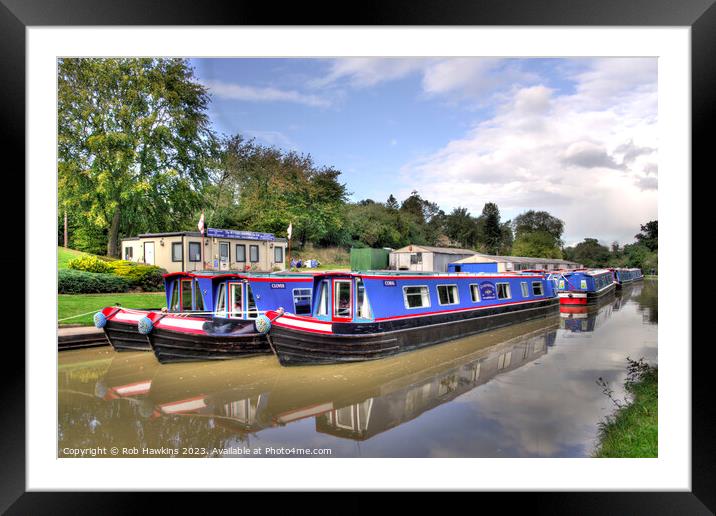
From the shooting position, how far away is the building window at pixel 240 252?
10.7 metres

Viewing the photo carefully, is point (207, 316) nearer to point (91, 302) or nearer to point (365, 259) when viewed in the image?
point (91, 302)

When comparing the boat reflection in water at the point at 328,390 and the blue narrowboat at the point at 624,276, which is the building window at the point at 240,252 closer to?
the boat reflection in water at the point at 328,390

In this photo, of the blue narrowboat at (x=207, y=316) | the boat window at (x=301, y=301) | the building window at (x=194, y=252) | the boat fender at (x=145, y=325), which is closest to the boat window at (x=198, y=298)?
the blue narrowboat at (x=207, y=316)

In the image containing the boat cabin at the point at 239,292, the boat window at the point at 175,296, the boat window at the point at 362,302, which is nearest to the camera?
the boat window at the point at 362,302

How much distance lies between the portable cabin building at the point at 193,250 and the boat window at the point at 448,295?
533cm

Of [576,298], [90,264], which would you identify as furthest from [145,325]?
[576,298]

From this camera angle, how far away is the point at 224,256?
10391 millimetres

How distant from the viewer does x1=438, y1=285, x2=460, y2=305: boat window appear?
27.0ft
